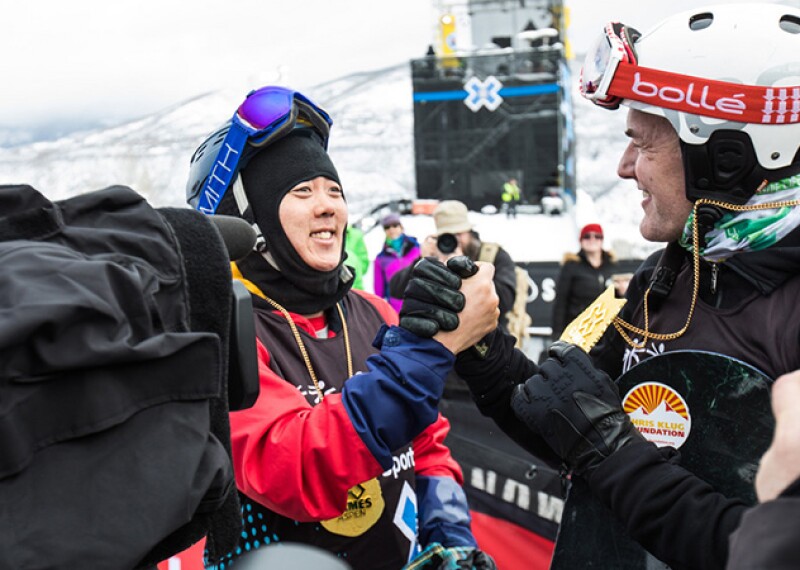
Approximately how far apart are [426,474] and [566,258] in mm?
5509

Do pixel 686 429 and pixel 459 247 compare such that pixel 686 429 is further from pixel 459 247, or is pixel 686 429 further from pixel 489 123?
pixel 489 123

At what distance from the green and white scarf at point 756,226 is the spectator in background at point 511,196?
21.9 metres

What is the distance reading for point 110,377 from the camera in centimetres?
100

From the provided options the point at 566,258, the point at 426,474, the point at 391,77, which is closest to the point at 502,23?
the point at 566,258

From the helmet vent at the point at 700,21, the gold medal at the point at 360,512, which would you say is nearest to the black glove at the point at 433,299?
the gold medal at the point at 360,512

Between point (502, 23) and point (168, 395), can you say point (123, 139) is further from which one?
point (168, 395)

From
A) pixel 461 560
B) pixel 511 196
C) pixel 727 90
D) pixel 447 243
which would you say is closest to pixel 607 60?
pixel 727 90

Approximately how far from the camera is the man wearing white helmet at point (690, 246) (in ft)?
5.38

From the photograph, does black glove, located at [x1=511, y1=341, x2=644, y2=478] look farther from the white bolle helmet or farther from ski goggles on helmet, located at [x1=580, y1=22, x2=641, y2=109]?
ski goggles on helmet, located at [x1=580, y1=22, x2=641, y2=109]

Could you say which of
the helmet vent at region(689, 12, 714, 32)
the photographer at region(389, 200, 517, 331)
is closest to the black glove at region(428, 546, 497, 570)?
the helmet vent at region(689, 12, 714, 32)

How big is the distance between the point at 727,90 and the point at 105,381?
154 centimetres

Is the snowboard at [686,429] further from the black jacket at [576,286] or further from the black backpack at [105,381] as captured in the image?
the black jacket at [576,286]

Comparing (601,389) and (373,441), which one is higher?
(601,389)

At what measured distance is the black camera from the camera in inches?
284
